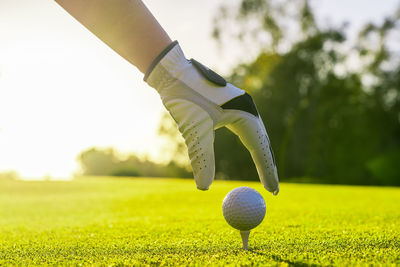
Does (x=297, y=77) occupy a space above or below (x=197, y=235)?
above

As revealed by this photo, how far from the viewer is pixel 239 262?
169cm

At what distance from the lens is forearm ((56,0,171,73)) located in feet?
6.80

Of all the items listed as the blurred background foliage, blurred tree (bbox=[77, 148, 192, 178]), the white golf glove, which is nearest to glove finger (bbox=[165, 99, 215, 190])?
the white golf glove

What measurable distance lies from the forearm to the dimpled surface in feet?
3.32

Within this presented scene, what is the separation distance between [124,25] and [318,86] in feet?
86.4

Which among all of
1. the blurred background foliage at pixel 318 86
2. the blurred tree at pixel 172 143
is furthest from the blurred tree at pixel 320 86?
the blurred tree at pixel 172 143

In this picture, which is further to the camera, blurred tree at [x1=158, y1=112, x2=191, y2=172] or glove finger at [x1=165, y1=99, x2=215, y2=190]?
blurred tree at [x1=158, y1=112, x2=191, y2=172]

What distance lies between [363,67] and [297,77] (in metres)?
4.80

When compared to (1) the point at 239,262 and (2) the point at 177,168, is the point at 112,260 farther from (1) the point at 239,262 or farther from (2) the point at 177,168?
(2) the point at 177,168

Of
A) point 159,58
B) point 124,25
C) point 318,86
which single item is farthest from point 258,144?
point 318,86

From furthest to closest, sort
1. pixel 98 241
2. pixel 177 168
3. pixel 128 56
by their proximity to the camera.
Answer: pixel 177 168 < pixel 98 241 < pixel 128 56

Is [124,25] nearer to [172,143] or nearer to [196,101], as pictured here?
[196,101]

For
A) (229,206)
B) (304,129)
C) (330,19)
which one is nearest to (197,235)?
(229,206)

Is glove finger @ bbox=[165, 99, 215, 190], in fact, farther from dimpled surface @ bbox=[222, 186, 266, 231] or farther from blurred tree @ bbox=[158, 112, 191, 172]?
blurred tree @ bbox=[158, 112, 191, 172]
